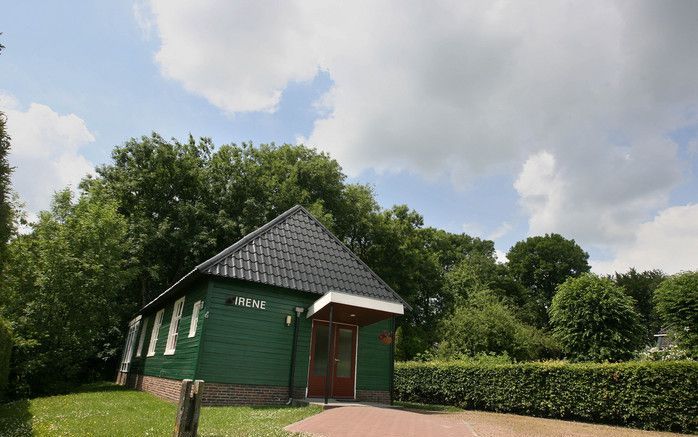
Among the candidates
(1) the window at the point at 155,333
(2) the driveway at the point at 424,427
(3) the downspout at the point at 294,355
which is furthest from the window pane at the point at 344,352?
(1) the window at the point at 155,333

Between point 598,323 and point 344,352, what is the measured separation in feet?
31.8

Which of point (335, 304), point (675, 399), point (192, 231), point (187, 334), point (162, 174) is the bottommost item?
point (675, 399)

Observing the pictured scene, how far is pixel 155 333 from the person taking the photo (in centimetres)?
1769

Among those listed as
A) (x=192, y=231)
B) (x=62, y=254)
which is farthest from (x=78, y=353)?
(x=192, y=231)

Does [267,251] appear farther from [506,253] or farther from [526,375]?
[506,253]

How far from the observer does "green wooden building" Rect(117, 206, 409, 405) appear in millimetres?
11883

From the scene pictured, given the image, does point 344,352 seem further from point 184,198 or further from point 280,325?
point 184,198

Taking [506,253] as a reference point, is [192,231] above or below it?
below

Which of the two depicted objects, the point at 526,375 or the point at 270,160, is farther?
the point at 270,160

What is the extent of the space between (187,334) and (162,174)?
1696 cm

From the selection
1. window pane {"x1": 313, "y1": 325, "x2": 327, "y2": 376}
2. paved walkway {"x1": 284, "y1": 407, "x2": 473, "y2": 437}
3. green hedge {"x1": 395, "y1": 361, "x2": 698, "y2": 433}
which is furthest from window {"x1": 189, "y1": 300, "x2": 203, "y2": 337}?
green hedge {"x1": 395, "y1": 361, "x2": 698, "y2": 433}

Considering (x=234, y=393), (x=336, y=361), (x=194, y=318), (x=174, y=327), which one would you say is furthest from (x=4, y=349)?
(x=336, y=361)

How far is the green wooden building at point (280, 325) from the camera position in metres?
11.9

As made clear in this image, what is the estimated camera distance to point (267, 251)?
1383 cm
